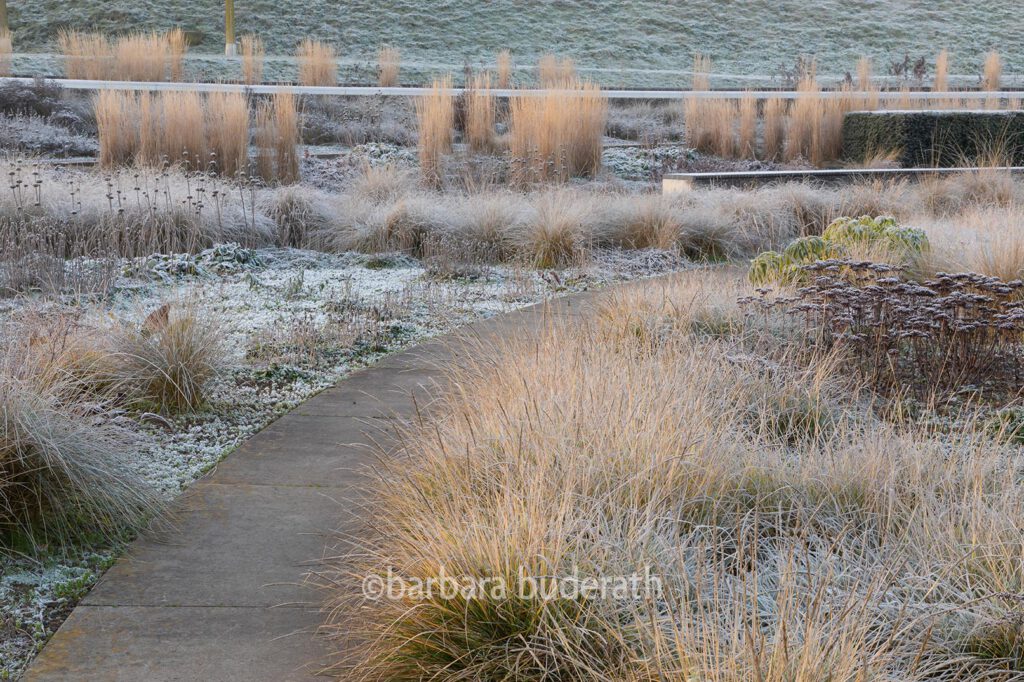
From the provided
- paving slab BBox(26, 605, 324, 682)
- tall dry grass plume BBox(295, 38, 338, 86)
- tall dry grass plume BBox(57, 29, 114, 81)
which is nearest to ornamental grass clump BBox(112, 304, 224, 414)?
paving slab BBox(26, 605, 324, 682)

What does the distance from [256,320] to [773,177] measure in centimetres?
681

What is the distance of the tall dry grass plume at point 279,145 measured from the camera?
1135cm

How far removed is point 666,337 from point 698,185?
6.14 meters

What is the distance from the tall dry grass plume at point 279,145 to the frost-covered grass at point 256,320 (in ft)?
9.83

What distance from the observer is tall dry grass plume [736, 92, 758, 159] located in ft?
46.8

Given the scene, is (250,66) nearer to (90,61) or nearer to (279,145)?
(90,61)

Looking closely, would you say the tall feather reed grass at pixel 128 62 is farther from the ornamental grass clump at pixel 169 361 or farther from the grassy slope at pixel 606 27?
the ornamental grass clump at pixel 169 361

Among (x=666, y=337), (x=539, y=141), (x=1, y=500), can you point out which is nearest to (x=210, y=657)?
(x=1, y=500)

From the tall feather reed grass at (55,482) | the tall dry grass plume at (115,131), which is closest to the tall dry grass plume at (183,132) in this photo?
the tall dry grass plume at (115,131)

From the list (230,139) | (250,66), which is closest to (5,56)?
A: (250,66)

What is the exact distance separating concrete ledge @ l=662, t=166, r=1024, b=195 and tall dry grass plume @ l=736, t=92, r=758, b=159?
296 cm

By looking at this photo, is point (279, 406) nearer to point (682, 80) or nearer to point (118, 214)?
point (118, 214)

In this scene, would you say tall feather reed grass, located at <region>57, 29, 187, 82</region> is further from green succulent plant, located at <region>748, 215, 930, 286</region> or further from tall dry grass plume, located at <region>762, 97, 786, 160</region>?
green succulent plant, located at <region>748, 215, 930, 286</region>

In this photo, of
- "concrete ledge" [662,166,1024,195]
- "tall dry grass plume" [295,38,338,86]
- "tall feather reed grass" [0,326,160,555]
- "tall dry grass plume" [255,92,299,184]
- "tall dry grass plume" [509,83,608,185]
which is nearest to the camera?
"tall feather reed grass" [0,326,160,555]
